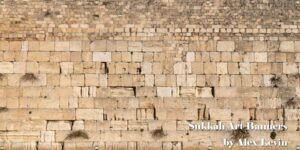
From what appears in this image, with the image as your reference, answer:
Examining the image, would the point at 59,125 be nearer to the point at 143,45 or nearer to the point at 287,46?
the point at 143,45

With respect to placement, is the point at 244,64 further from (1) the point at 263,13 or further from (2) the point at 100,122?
(2) the point at 100,122

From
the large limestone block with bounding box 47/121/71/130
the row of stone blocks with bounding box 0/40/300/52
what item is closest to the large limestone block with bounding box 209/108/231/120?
the row of stone blocks with bounding box 0/40/300/52

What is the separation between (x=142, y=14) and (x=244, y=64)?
8.39 feet

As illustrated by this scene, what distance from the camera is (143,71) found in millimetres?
11773

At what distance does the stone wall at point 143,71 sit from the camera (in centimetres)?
1152

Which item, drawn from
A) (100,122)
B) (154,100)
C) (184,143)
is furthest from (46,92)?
(184,143)

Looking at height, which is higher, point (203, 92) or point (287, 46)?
point (287, 46)

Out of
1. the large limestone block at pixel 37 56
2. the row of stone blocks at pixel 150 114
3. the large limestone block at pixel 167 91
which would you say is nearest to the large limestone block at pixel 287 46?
the row of stone blocks at pixel 150 114

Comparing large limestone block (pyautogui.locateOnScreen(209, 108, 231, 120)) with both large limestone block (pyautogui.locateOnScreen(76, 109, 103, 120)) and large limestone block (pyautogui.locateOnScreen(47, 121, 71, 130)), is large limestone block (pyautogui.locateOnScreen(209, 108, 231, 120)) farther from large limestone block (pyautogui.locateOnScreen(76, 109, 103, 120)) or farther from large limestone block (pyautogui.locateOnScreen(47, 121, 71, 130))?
large limestone block (pyautogui.locateOnScreen(47, 121, 71, 130))

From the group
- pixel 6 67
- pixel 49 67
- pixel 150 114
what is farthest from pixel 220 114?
pixel 6 67

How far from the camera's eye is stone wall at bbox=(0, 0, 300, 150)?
11.5 m

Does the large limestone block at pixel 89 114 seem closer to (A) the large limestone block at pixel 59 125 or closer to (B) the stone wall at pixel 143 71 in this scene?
(B) the stone wall at pixel 143 71

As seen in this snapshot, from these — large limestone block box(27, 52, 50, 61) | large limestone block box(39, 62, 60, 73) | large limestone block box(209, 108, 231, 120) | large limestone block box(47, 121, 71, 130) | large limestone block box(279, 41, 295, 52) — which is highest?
large limestone block box(279, 41, 295, 52)

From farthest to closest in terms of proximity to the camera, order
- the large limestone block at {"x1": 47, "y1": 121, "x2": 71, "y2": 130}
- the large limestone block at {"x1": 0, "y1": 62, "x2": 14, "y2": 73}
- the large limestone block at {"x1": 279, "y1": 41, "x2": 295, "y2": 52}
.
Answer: the large limestone block at {"x1": 279, "y1": 41, "x2": 295, "y2": 52} < the large limestone block at {"x1": 0, "y1": 62, "x2": 14, "y2": 73} < the large limestone block at {"x1": 47, "y1": 121, "x2": 71, "y2": 130}
